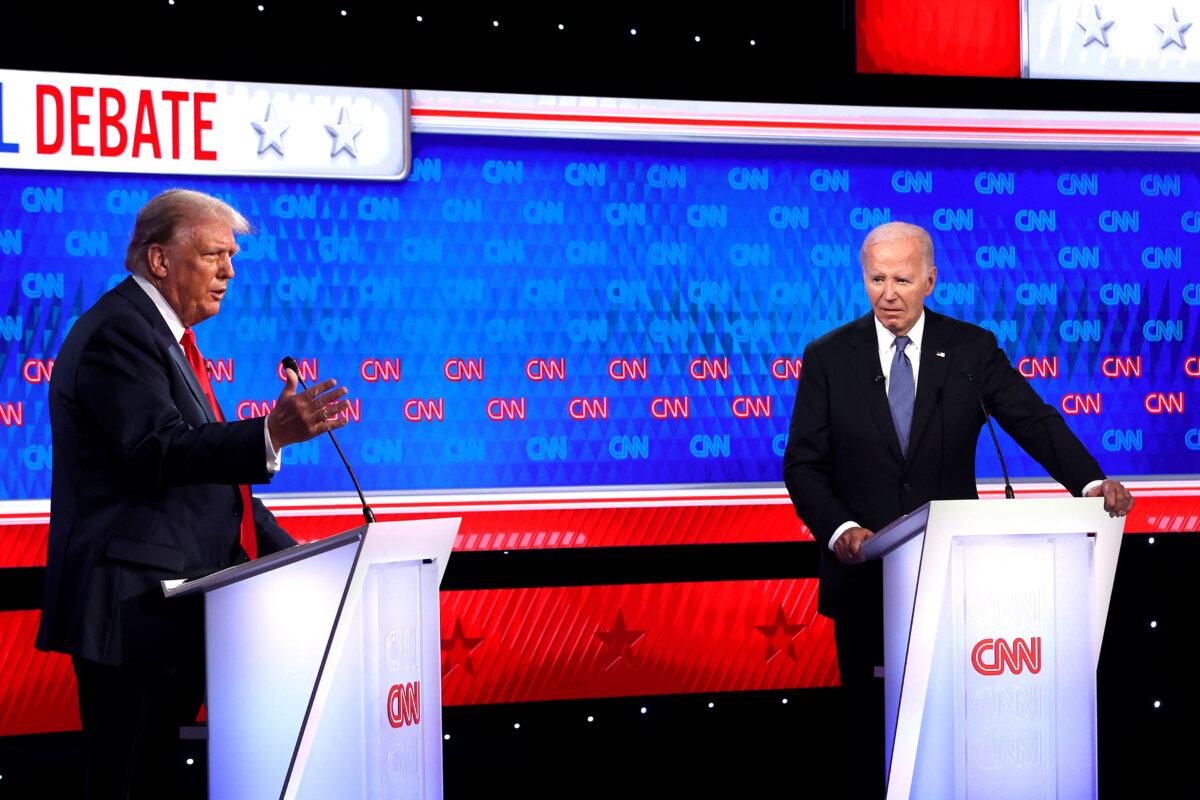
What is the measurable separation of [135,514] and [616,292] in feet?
Result: 6.92

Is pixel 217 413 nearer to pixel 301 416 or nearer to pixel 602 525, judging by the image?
pixel 301 416

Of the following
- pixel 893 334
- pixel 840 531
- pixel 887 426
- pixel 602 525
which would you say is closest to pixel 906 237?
pixel 893 334

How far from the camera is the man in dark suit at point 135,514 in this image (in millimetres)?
2576

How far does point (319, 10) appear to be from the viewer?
14.1 feet

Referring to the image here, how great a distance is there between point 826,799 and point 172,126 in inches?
117

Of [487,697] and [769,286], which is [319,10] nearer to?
[769,286]

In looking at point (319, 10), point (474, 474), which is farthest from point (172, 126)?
point (474, 474)

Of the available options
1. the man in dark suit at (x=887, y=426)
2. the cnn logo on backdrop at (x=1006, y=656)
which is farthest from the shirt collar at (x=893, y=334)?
the cnn logo on backdrop at (x=1006, y=656)

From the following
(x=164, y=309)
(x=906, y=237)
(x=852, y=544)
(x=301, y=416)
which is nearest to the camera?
(x=301, y=416)

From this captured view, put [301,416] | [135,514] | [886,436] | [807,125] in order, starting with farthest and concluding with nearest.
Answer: [807,125], [886,436], [135,514], [301,416]

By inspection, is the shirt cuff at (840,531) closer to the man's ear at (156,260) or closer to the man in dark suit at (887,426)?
the man in dark suit at (887,426)

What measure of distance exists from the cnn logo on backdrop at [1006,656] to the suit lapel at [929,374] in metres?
0.66

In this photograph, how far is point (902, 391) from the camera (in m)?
3.40

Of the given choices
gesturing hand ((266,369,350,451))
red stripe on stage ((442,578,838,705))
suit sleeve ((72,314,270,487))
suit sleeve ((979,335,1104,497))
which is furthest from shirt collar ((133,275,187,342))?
suit sleeve ((979,335,1104,497))
